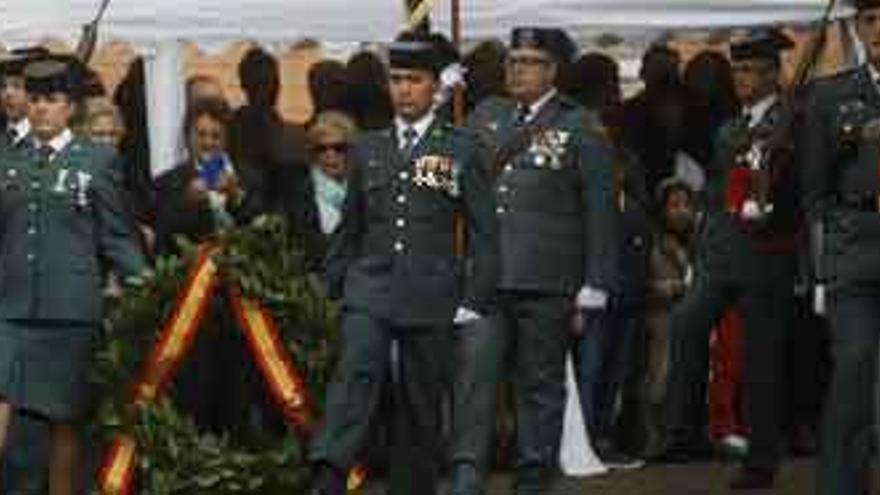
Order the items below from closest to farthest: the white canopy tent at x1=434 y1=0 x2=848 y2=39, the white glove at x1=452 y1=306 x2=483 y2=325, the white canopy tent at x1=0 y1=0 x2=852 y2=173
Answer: the white glove at x1=452 y1=306 x2=483 y2=325, the white canopy tent at x1=0 y1=0 x2=852 y2=173, the white canopy tent at x1=434 y1=0 x2=848 y2=39

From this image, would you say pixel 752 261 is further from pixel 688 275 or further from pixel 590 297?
pixel 688 275

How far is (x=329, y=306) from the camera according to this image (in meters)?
12.4

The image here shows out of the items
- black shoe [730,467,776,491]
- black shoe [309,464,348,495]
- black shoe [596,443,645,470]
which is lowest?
black shoe [596,443,645,470]

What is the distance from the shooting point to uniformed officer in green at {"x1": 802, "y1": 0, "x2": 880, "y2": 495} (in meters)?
11.1

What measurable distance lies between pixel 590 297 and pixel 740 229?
119 cm

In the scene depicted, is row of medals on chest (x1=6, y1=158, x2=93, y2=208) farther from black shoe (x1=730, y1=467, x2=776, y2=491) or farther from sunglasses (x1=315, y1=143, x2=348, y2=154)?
black shoe (x1=730, y1=467, x2=776, y2=491)

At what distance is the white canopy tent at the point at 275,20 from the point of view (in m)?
14.3

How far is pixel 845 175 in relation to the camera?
1129 centimetres

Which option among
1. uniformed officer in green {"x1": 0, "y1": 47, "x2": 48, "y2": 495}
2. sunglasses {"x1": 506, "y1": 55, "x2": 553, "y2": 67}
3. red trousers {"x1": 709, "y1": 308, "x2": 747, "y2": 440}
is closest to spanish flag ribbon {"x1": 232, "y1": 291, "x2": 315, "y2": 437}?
uniformed officer in green {"x1": 0, "y1": 47, "x2": 48, "y2": 495}

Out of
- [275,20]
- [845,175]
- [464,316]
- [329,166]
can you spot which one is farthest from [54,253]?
[845,175]

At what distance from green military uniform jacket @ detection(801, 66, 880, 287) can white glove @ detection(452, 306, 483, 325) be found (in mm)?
1525

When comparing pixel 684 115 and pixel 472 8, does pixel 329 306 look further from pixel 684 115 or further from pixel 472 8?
pixel 684 115

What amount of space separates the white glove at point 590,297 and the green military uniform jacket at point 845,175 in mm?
1399

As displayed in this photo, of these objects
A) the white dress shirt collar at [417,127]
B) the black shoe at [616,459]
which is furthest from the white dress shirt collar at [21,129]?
the black shoe at [616,459]
